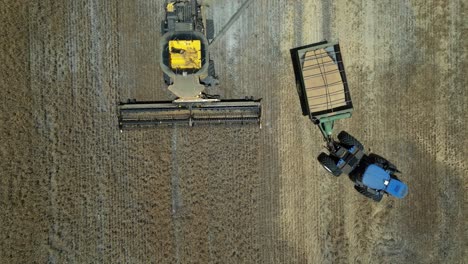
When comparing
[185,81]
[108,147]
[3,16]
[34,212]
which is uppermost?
[3,16]

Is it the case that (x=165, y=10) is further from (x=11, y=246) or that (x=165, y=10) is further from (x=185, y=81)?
(x=11, y=246)

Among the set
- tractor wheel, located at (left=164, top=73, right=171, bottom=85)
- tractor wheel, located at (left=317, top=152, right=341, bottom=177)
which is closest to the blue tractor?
tractor wheel, located at (left=317, top=152, right=341, bottom=177)

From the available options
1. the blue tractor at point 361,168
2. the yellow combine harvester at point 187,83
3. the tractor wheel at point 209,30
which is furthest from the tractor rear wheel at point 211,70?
the blue tractor at point 361,168

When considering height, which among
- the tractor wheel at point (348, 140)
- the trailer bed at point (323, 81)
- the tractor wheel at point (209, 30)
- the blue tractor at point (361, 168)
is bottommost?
the blue tractor at point (361, 168)

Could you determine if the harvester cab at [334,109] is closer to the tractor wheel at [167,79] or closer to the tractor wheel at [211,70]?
→ the tractor wheel at [211,70]

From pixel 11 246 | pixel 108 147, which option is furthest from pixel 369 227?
pixel 11 246
